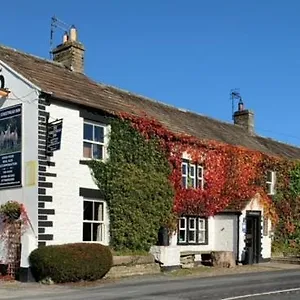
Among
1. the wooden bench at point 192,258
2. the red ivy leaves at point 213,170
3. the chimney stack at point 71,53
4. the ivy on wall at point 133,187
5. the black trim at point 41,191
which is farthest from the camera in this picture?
the chimney stack at point 71,53

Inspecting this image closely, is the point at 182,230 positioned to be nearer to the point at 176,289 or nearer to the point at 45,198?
the point at 45,198

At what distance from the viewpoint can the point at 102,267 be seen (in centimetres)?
2058

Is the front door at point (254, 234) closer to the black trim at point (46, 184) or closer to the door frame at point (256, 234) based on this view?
the door frame at point (256, 234)

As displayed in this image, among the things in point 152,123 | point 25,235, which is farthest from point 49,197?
point 152,123

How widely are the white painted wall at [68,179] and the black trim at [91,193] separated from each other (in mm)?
156

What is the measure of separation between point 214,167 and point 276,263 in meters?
5.77

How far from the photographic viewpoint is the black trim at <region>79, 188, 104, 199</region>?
22453 millimetres

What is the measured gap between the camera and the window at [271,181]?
34188 mm

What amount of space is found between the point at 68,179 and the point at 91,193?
4.31ft

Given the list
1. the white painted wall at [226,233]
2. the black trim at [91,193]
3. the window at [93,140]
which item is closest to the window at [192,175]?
the white painted wall at [226,233]

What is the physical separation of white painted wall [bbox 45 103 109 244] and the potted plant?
1102 mm

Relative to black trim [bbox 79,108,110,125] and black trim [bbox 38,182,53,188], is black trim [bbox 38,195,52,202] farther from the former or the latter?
black trim [bbox 79,108,110,125]

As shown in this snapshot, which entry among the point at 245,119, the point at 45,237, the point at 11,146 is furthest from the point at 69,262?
the point at 245,119

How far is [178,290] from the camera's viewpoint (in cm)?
1716
